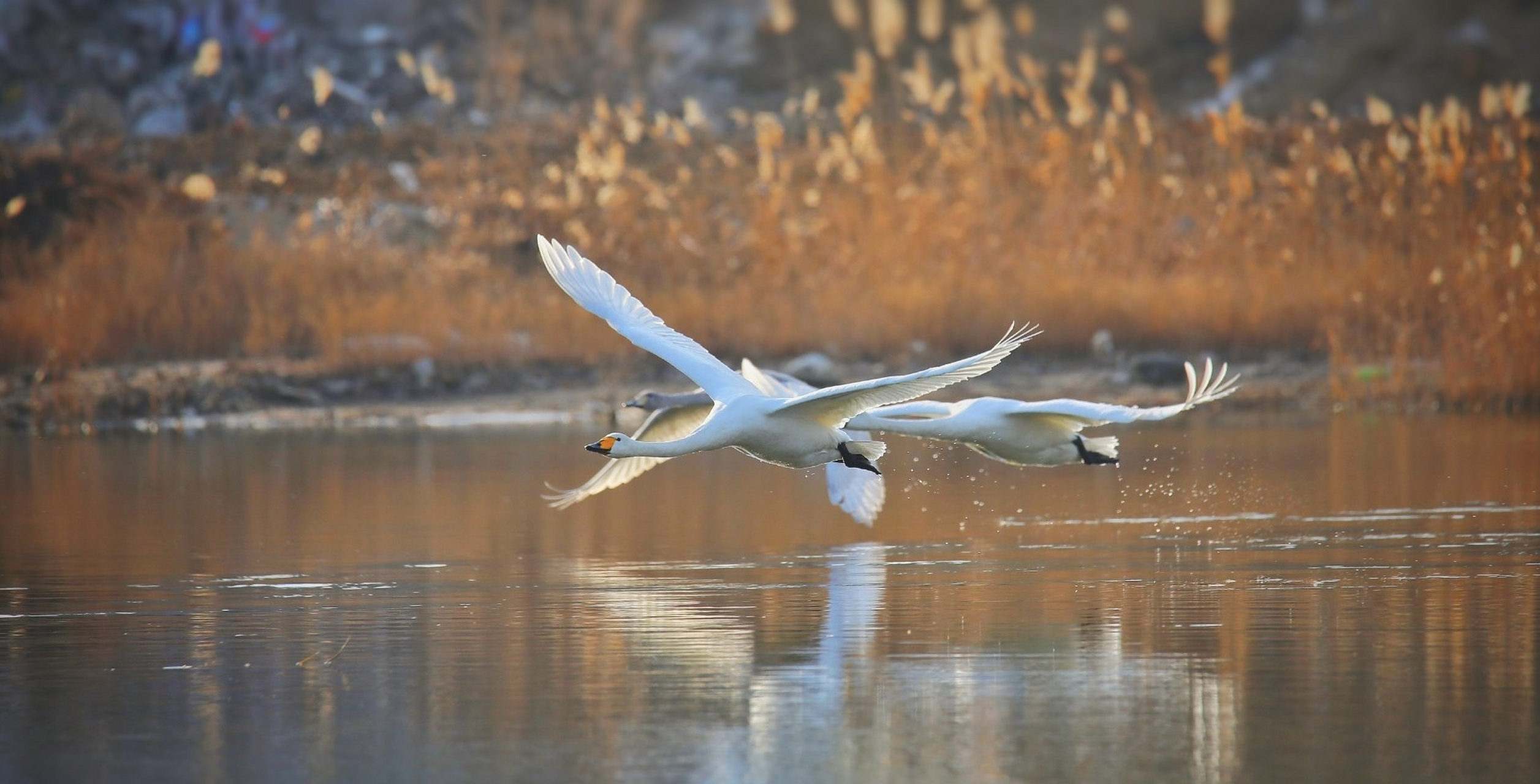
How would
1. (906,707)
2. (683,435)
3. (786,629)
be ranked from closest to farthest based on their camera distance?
(906,707), (786,629), (683,435)

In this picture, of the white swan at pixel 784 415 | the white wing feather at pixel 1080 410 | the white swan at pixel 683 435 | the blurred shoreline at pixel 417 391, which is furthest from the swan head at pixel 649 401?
the blurred shoreline at pixel 417 391

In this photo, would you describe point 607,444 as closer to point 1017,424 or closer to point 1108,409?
point 1017,424

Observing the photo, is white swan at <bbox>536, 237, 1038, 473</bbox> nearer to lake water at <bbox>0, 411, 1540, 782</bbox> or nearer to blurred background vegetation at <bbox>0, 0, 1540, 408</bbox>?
lake water at <bbox>0, 411, 1540, 782</bbox>

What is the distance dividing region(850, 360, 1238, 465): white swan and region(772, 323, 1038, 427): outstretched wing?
24.0 inches

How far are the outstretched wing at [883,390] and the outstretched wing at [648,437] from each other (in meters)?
1.53

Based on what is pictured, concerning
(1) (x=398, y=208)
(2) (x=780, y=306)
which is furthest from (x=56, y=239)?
(2) (x=780, y=306)

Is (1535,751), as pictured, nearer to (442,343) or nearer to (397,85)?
(442,343)

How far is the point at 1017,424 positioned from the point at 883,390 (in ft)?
4.98

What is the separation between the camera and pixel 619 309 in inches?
447

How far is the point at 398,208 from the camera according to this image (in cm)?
2659

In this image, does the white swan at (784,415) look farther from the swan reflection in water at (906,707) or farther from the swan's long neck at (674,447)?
the swan reflection in water at (906,707)

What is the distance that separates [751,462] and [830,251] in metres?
4.96

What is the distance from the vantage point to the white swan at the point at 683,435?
1175 cm

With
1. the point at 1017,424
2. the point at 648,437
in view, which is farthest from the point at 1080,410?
the point at 648,437
